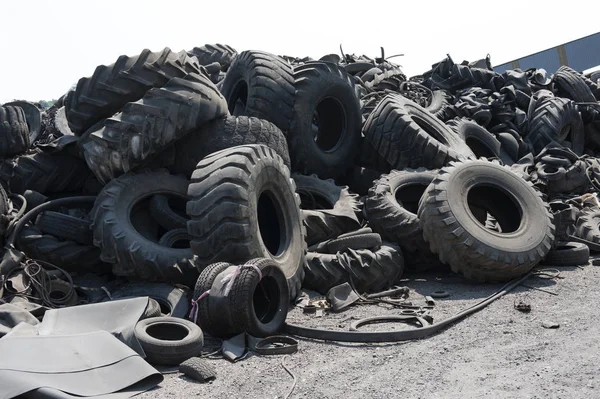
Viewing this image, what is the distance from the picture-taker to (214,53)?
11.6m

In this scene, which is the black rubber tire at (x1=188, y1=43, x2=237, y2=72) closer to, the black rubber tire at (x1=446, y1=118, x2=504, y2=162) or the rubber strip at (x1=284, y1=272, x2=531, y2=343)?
the black rubber tire at (x1=446, y1=118, x2=504, y2=162)

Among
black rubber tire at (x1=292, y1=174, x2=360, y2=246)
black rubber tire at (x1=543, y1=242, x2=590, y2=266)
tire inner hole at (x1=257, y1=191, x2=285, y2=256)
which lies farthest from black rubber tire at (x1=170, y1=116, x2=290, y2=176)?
black rubber tire at (x1=543, y1=242, x2=590, y2=266)

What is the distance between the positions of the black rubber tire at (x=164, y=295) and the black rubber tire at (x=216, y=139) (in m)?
1.36

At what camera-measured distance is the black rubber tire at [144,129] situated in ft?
17.4

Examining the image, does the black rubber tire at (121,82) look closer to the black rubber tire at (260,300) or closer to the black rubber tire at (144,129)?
the black rubber tire at (144,129)

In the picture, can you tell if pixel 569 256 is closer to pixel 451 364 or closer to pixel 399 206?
pixel 399 206

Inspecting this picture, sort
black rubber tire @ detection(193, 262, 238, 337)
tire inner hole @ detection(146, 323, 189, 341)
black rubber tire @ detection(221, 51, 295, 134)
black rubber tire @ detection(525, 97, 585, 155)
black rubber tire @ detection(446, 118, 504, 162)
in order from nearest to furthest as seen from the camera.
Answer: tire inner hole @ detection(146, 323, 189, 341) → black rubber tire @ detection(193, 262, 238, 337) → black rubber tire @ detection(221, 51, 295, 134) → black rubber tire @ detection(446, 118, 504, 162) → black rubber tire @ detection(525, 97, 585, 155)

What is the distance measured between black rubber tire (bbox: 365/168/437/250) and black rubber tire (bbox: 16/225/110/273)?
2640 mm

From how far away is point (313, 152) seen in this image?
7.20 metres

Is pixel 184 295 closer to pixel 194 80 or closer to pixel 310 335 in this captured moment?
pixel 310 335

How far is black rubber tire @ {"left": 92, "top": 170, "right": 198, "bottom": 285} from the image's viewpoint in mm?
4988

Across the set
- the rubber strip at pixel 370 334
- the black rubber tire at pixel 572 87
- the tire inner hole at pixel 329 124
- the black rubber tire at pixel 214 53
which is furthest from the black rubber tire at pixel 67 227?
the black rubber tire at pixel 572 87

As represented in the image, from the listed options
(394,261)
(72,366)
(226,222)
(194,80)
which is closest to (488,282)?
(394,261)

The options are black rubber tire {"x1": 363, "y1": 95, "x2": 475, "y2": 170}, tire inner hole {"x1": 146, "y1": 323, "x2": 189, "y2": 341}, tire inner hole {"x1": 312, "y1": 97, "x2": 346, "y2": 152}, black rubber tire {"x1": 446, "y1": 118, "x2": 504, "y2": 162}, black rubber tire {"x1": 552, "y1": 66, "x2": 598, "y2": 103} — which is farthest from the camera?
black rubber tire {"x1": 552, "y1": 66, "x2": 598, "y2": 103}
